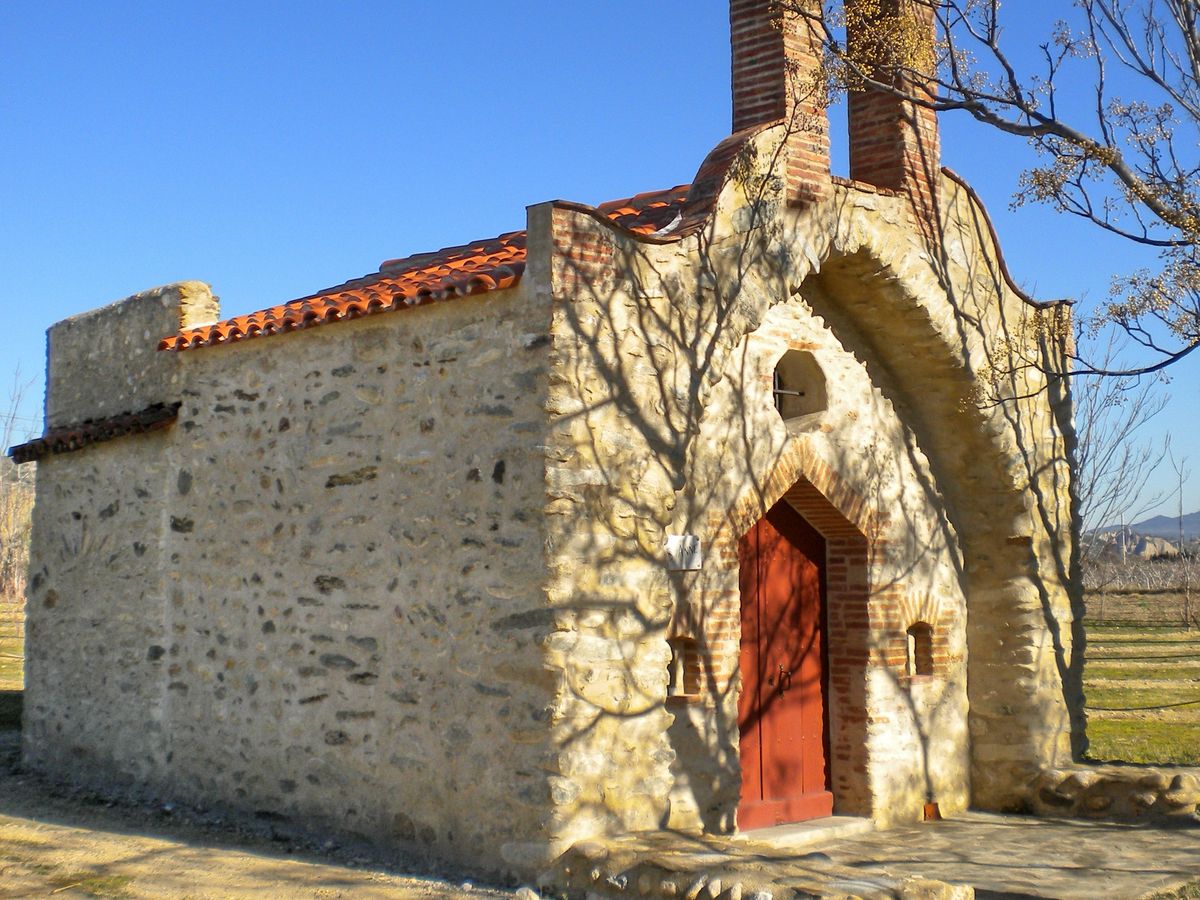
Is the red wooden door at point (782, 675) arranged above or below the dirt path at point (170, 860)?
above

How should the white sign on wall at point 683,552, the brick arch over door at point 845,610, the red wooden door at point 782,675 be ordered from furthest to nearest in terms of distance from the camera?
the brick arch over door at point 845,610 < the red wooden door at point 782,675 < the white sign on wall at point 683,552

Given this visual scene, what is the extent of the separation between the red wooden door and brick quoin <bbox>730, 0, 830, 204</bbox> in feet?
7.65

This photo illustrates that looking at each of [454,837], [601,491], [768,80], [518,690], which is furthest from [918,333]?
[454,837]

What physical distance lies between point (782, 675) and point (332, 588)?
3.05 metres

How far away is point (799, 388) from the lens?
8.45 m

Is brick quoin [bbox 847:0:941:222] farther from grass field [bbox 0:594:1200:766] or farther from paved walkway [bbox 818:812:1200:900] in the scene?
grass field [bbox 0:594:1200:766]

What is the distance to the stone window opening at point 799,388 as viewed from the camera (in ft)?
27.3

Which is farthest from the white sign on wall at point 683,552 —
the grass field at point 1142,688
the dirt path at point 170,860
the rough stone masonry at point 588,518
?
the grass field at point 1142,688

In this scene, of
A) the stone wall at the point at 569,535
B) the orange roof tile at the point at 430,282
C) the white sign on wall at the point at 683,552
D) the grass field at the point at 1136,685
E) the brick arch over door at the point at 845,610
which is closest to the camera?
the stone wall at the point at 569,535

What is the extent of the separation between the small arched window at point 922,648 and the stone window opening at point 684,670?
2350mm

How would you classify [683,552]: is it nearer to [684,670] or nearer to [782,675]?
[684,670]

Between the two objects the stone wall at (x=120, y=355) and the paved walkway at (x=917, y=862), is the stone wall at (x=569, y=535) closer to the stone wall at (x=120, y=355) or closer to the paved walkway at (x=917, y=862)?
the stone wall at (x=120, y=355)

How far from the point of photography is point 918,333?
28.0 ft

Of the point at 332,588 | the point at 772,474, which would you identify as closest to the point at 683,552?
the point at 772,474
